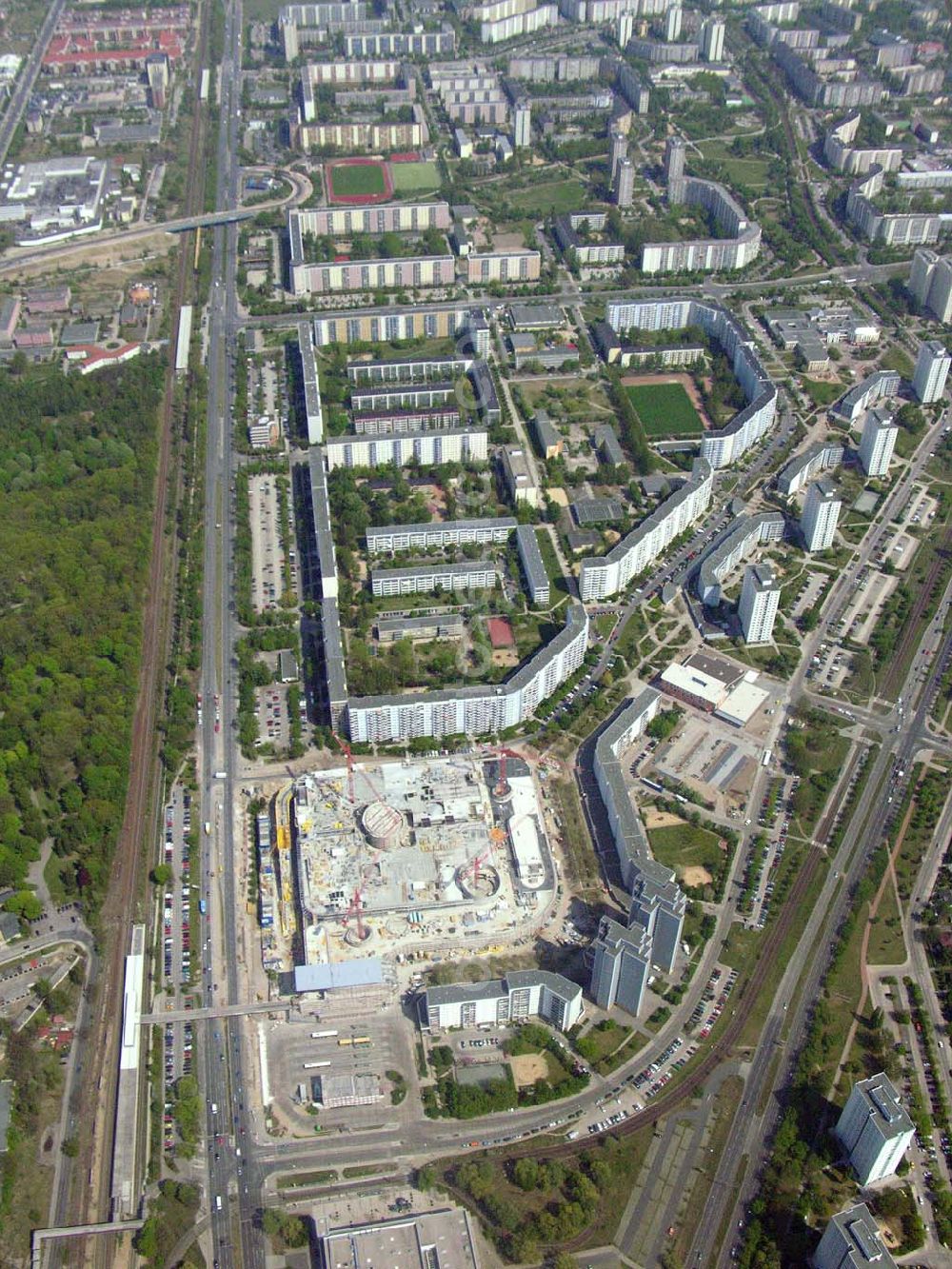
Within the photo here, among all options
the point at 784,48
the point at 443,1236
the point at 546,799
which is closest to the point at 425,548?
the point at 546,799

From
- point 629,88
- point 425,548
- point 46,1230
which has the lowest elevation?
point 46,1230

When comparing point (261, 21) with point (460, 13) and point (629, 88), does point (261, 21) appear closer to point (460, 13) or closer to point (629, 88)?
A: point (460, 13)

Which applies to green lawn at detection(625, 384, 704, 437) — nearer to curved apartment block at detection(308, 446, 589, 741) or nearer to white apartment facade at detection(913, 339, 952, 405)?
white apartment facade at detection(913, 339, 952, 405)

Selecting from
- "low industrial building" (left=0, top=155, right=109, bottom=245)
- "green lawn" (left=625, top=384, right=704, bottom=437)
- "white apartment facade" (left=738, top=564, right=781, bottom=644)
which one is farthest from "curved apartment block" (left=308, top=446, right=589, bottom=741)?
"low industrial building" (left=0, top=155, right=109, bottom=245)

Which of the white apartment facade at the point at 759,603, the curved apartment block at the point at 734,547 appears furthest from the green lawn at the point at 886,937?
the curved apartment block at the point at 734,547

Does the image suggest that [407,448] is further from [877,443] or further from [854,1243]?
[854,1243]

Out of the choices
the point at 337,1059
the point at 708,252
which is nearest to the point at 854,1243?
the point at 337,1059
